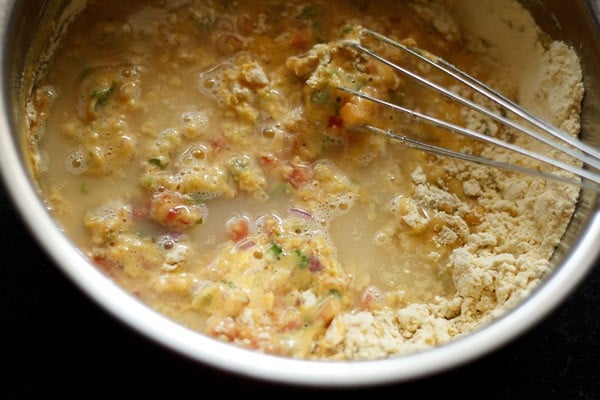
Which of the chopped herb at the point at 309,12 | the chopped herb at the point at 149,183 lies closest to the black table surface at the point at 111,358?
the chopped herb at the point at 149,183

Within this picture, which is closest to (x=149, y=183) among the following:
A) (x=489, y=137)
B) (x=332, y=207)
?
(x=332, y=207)

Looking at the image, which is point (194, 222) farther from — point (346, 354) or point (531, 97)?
point (531, 97)

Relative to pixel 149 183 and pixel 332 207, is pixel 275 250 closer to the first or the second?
pixel 332 207

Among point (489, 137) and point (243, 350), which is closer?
point (243, 350)

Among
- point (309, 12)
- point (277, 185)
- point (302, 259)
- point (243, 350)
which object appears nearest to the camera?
point (243, 350)

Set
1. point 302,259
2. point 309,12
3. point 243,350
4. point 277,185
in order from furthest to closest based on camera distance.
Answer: point 309,12, point 277,185, point 302,259, point 243,350

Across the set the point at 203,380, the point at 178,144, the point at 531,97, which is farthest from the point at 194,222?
the point at 531,97

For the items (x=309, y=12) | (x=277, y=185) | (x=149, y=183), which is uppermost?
(x=309, y=12)

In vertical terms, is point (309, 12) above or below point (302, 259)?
above
